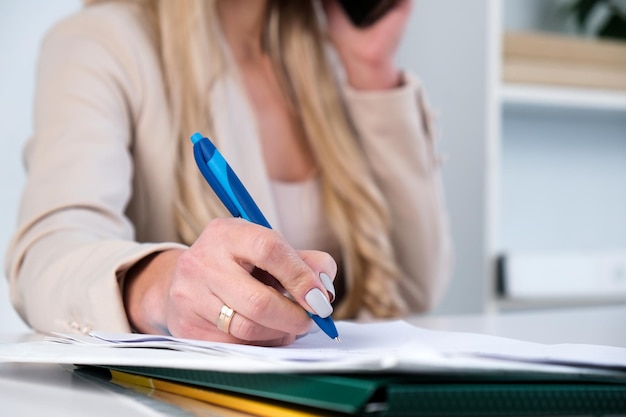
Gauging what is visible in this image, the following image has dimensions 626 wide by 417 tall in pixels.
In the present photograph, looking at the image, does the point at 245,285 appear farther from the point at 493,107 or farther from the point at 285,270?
the point at 493,107

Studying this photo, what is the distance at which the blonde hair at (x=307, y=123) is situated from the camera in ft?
3.63

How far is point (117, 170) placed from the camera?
912 millimetres

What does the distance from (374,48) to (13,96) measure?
0.70 metres

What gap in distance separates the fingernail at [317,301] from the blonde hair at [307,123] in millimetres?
679

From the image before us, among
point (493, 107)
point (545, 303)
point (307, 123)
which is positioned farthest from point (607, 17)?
point (307, 123)

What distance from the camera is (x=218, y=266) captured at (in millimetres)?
442

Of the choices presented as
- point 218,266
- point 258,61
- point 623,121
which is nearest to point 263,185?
point 258,61

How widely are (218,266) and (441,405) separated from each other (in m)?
0.19

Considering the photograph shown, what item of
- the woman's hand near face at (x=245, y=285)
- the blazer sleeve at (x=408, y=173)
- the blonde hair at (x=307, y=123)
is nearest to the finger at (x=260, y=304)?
the woman's hand near face at (x=245, y=285)

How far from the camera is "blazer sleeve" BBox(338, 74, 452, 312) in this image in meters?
1.30

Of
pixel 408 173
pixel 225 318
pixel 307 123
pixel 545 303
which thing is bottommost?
pixel 545 303

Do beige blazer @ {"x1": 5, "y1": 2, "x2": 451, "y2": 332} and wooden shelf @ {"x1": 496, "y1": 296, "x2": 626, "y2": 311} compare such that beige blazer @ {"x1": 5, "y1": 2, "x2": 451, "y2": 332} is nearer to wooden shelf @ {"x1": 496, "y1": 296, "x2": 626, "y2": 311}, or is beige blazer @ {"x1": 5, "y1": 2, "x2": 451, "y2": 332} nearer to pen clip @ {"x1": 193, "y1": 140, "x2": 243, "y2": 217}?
pen clip @ {"x1": 193, "y1": 140, "x2": 243, "y2": 217}

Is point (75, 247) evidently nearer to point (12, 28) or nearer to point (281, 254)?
point (281, 254)

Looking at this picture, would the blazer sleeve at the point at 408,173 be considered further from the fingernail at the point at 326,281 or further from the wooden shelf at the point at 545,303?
the fingernail at the point at 326,281
